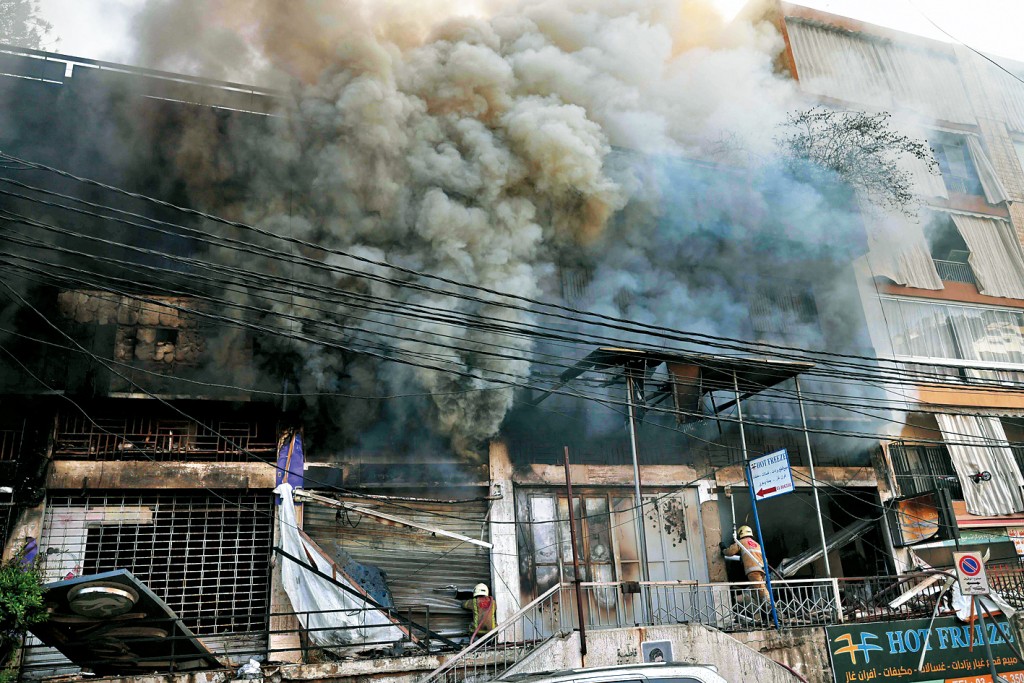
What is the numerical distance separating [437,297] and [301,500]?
416 centimetres

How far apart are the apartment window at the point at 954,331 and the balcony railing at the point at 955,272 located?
2.45ft

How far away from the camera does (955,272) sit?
19.6m

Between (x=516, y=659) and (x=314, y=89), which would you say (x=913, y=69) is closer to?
(x=314, y=89)

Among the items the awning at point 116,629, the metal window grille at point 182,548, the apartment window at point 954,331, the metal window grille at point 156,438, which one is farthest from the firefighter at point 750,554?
the awning at point 116,629

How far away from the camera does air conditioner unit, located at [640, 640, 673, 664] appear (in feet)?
34.0

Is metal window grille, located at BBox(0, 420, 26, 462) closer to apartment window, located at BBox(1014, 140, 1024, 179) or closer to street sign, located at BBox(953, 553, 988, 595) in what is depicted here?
street sign, located at BBox(953, 553, 988, 595)

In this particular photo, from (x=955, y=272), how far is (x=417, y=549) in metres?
15.8

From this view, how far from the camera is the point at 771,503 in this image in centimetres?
1816

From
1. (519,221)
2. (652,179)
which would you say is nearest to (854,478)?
(652,179)

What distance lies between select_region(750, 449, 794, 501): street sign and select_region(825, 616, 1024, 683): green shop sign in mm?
2275

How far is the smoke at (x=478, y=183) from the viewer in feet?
43.3

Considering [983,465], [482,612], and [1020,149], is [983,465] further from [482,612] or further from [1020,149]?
[482,612]

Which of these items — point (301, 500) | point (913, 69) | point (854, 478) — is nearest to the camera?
point (301, 500)

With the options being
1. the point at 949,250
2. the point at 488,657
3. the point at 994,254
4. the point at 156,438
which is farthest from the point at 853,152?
the point at 156,438
